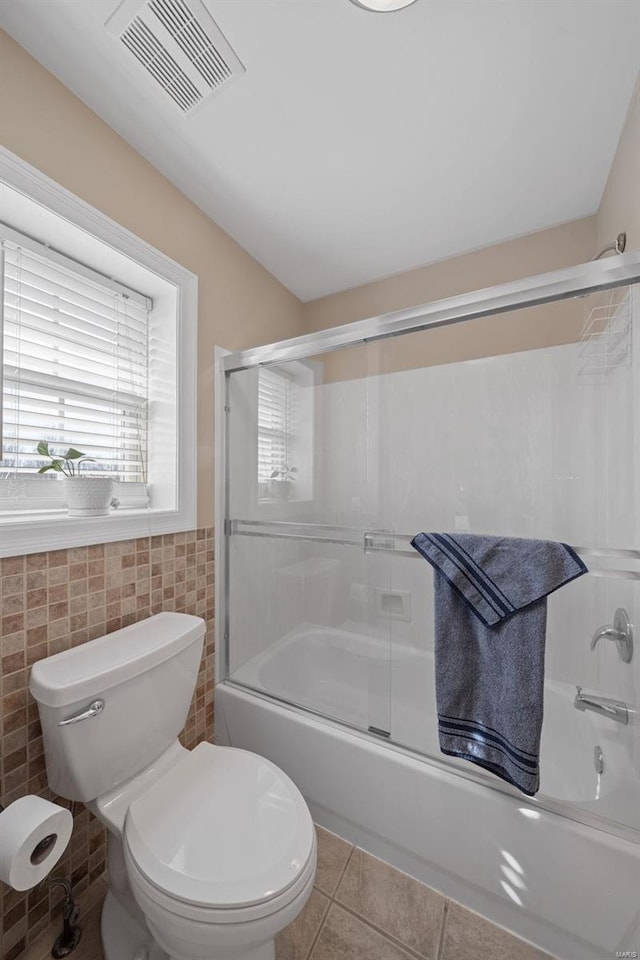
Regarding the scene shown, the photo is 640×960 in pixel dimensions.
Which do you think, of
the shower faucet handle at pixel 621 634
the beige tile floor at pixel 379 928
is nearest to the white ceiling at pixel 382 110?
the shower faucet handle at pixel 621 634

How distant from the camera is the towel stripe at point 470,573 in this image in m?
1.06

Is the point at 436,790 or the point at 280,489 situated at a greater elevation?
the point at 280,489

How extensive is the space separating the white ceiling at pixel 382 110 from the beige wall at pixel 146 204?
5cm

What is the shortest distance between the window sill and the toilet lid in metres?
0.72

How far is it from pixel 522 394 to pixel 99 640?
157 cm

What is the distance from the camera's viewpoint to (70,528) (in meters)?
1.13

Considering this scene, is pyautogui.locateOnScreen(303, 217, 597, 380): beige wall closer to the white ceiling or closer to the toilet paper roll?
the white ceiling

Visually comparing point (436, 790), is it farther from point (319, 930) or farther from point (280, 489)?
point (280, 489)

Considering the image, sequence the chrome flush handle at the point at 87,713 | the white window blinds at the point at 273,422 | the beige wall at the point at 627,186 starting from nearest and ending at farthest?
1. the chrome flush handle at the point at 87,713
2. the beige wall at the point at 627,186
3. the white window blinds at the point at 273,422

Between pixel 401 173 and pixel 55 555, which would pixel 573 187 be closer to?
pixel 401 173

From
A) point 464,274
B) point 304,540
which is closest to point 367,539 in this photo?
point 304,540

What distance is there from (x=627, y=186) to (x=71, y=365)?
1.95m

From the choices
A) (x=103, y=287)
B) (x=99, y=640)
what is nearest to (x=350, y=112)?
(x=103, y=287)

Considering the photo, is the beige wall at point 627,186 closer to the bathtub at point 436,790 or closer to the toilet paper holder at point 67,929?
the bathtub at point 436,790
